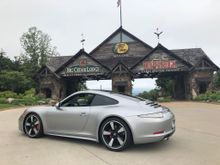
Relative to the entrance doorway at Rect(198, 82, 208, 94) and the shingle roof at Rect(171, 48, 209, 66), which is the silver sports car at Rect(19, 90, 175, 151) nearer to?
the entrance doorway at Rect(198, 82, 208, 94)

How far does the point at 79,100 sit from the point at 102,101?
72cm

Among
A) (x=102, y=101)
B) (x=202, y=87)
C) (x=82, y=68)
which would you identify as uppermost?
(x=82, y=68)

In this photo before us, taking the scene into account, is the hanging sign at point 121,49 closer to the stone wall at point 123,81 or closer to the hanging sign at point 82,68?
the hanging sign at point 82,68

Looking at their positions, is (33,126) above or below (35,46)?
below

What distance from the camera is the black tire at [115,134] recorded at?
5309 mm

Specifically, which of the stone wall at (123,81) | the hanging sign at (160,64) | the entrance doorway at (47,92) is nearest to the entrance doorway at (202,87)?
the hanging sign at (160,64)

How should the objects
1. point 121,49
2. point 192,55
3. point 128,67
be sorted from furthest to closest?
point 121,49, point 192,55, point 128,67

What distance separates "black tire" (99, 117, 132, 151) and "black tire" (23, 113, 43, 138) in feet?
6.43

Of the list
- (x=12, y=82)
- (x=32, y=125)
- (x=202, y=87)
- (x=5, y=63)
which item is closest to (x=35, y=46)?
(x=5, y=63)

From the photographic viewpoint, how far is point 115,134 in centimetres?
545

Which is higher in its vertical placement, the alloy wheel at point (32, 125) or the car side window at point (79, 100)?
the car side window at point (79, 100)

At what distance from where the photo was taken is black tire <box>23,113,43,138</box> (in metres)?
6.69

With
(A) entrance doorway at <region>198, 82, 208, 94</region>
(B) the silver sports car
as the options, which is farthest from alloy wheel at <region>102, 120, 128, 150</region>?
(A) entrance doorway at <region>198, 82, 208, 94</region>

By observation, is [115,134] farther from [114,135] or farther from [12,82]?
[12,82]
